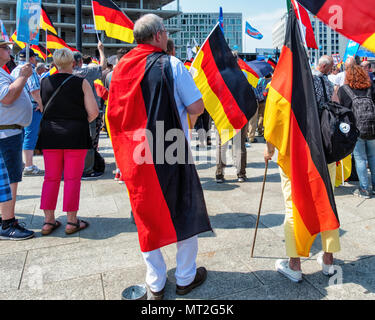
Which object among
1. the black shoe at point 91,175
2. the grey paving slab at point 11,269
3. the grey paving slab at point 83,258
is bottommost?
the grey paving slab at point 11,269

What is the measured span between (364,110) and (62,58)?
383 centimetres

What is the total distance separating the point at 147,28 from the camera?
239cm

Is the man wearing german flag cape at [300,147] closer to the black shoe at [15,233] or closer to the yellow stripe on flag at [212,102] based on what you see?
the yellow stripe on flag at [212,102]

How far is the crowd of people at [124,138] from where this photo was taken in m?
2.38

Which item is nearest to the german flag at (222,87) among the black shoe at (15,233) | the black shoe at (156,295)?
the black shoe at (156,295)

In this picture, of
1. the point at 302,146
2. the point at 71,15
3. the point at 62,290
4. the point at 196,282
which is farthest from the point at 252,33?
the point at 71,15

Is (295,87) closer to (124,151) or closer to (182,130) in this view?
(182,130)

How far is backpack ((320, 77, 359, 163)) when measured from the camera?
2574 millimetres

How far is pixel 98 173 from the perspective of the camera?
6504 mm

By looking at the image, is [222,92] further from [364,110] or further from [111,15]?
[111,15]

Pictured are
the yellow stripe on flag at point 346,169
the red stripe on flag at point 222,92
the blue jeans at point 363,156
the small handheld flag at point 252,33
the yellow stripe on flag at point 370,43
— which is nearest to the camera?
the yellow stripe on flag at point 370,43

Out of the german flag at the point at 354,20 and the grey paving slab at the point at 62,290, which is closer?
the german flag at the point at 354,20

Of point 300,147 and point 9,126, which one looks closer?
point 300,147

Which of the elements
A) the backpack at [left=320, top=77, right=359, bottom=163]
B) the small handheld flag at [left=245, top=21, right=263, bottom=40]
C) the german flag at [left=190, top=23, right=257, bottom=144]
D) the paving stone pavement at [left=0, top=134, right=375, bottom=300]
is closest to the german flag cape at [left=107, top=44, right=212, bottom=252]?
the paving stone pavement at [left=0, top=134, right=375, bottom=300]
